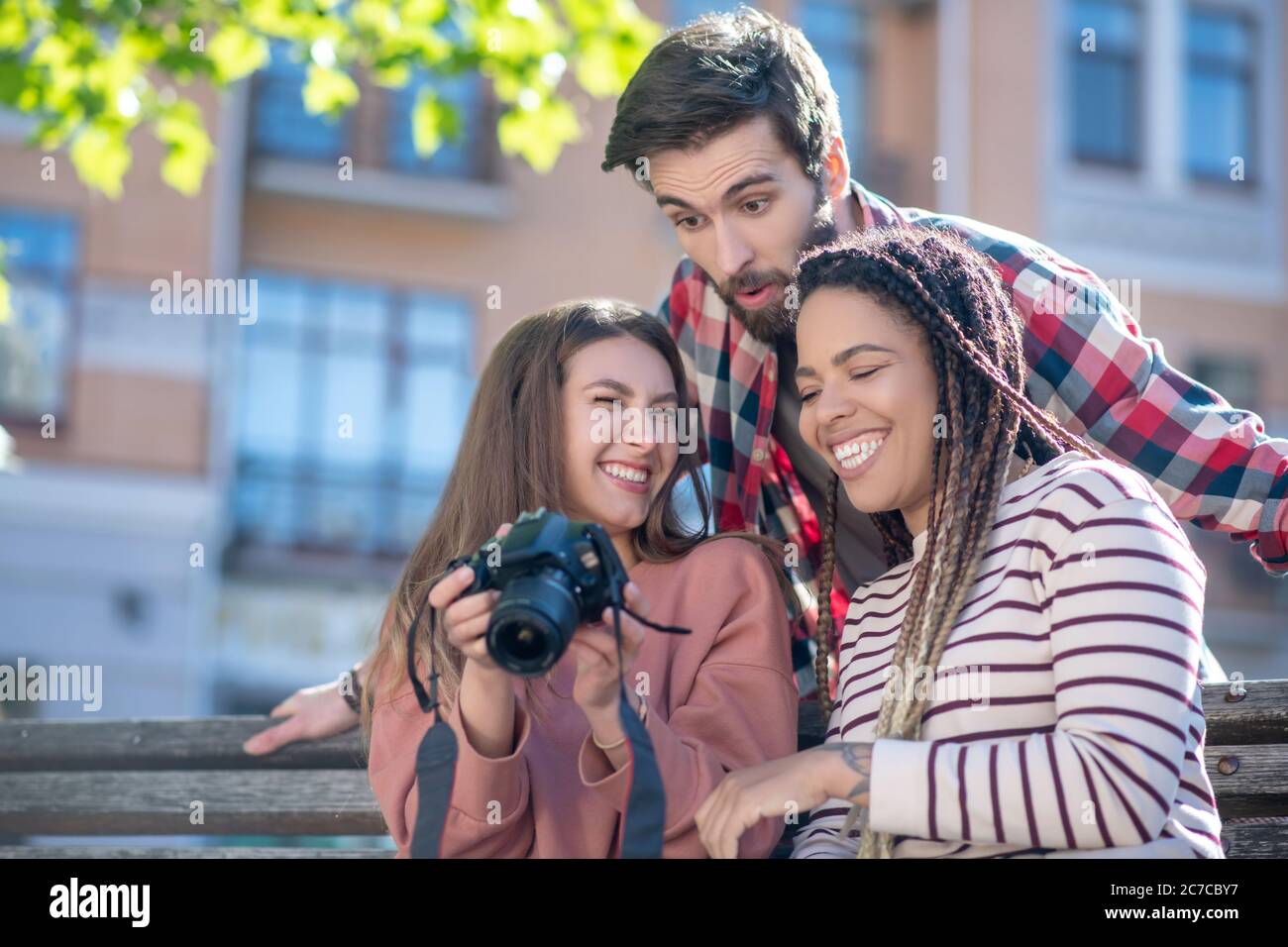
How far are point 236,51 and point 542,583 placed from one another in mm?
4084

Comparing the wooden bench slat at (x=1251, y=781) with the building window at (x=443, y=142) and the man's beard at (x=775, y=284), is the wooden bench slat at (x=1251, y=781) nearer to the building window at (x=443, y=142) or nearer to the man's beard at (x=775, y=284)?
the man's beard at (x=775, y=284)

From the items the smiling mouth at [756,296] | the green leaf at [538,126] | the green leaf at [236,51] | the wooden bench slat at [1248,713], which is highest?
the green leaf at [236,51]

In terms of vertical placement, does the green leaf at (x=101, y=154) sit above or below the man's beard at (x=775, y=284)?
above

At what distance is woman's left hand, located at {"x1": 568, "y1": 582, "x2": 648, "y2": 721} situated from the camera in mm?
2447

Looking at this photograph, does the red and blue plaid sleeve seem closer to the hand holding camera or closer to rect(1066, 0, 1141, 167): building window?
the hand holding camera

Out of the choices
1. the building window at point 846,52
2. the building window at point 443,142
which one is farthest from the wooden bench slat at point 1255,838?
the building window at point 846,52

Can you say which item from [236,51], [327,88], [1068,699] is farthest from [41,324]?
[1068,699]

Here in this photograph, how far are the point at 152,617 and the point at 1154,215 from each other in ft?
31.1

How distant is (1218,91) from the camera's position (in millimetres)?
15828

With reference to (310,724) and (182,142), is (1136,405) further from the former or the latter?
(182,142)

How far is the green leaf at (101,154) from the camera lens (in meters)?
5.80

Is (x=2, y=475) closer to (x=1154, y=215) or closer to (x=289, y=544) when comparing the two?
(x=289, y=544)

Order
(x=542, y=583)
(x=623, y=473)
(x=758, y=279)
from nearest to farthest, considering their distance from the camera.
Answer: (x=542, y=583), (x=623, y=473), (x=758, y=279)

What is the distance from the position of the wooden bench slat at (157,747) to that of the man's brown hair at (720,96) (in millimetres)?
1394
